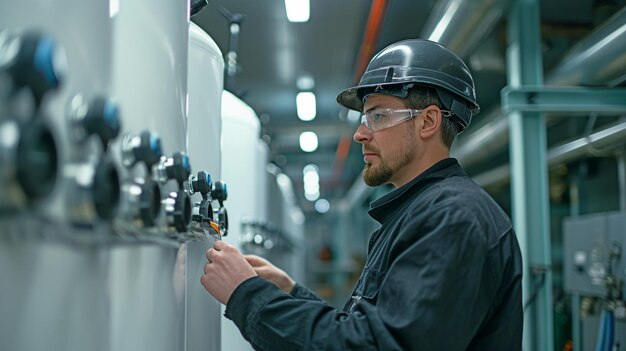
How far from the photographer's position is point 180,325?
0.96 metres

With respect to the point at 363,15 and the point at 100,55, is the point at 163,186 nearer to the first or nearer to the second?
the point at 100,55

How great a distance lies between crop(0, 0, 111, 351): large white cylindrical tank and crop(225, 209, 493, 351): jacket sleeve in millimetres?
405

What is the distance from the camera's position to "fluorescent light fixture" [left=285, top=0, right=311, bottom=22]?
11.0ft

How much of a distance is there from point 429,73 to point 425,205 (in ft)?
0.96

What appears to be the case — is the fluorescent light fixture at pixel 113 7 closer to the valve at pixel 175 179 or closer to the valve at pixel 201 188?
the valve at pixel 175 179

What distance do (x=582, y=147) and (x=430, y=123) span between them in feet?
7.25

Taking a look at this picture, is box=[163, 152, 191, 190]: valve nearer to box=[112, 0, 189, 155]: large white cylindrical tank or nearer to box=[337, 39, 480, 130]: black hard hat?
box=[112, 0, 189, 155]: large white cylindrical tank

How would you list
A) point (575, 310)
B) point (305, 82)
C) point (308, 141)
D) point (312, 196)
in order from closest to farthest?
point (575, 310)
point (305, 82)
point (308, 141)
point (312, 196)

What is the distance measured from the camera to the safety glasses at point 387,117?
127cm

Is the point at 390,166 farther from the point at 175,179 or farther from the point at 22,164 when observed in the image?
the point at 22,164

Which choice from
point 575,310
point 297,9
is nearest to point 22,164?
point 297,9

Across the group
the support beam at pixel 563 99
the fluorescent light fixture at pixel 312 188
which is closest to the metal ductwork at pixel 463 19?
the support beam at pixel 563 99

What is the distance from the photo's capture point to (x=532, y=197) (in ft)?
8.13

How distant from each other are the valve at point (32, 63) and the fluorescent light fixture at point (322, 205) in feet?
41.5
